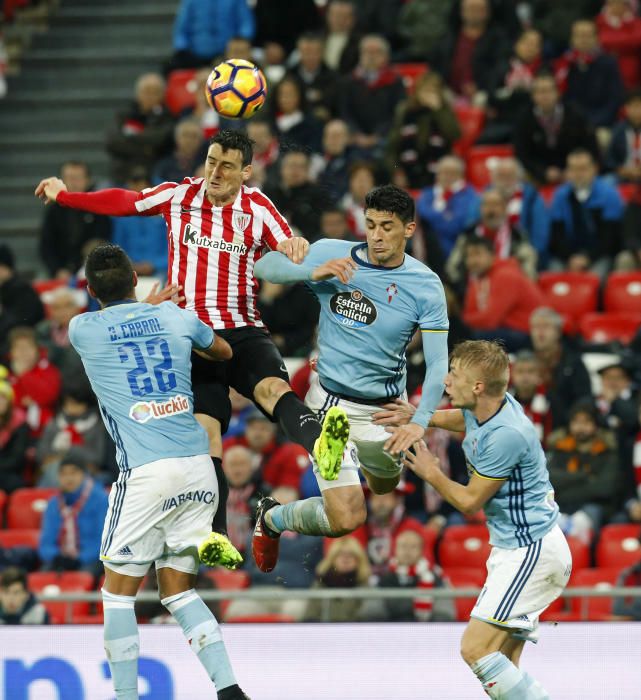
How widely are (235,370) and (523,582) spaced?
1.95m

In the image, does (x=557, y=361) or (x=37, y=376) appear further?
(x=37, y=376)

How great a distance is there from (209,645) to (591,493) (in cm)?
449

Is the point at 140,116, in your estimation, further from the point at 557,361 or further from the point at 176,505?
the point at 176,505

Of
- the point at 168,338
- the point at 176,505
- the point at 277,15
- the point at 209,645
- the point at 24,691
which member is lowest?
the point at 24,691

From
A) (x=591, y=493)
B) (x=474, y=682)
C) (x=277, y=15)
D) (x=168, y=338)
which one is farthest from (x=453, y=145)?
(x=168, y=338)

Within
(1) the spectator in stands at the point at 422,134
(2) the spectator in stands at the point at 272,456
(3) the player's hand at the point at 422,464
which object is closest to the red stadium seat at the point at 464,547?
(2) the spectator in stands at the point at 272,456

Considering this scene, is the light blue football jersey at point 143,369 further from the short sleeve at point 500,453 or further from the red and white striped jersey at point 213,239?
the short sleeve at point 500,453

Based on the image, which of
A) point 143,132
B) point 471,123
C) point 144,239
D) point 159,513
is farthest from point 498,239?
point 159,513

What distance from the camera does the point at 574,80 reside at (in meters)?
14.4

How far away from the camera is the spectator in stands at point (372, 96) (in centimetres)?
1464

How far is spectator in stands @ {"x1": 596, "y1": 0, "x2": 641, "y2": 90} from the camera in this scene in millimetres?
15008

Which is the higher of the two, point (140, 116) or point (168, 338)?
point (140, 116)

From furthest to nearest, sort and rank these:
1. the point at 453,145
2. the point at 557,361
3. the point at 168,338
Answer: the point at 453,145
the point at 557,361
the point at 168,338

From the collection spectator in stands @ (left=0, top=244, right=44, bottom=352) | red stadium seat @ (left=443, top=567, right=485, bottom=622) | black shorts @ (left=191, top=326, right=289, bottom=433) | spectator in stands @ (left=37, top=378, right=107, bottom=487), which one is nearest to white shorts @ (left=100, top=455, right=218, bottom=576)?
black shorts @ (left=191, top=326, right=289, bottom=433)
